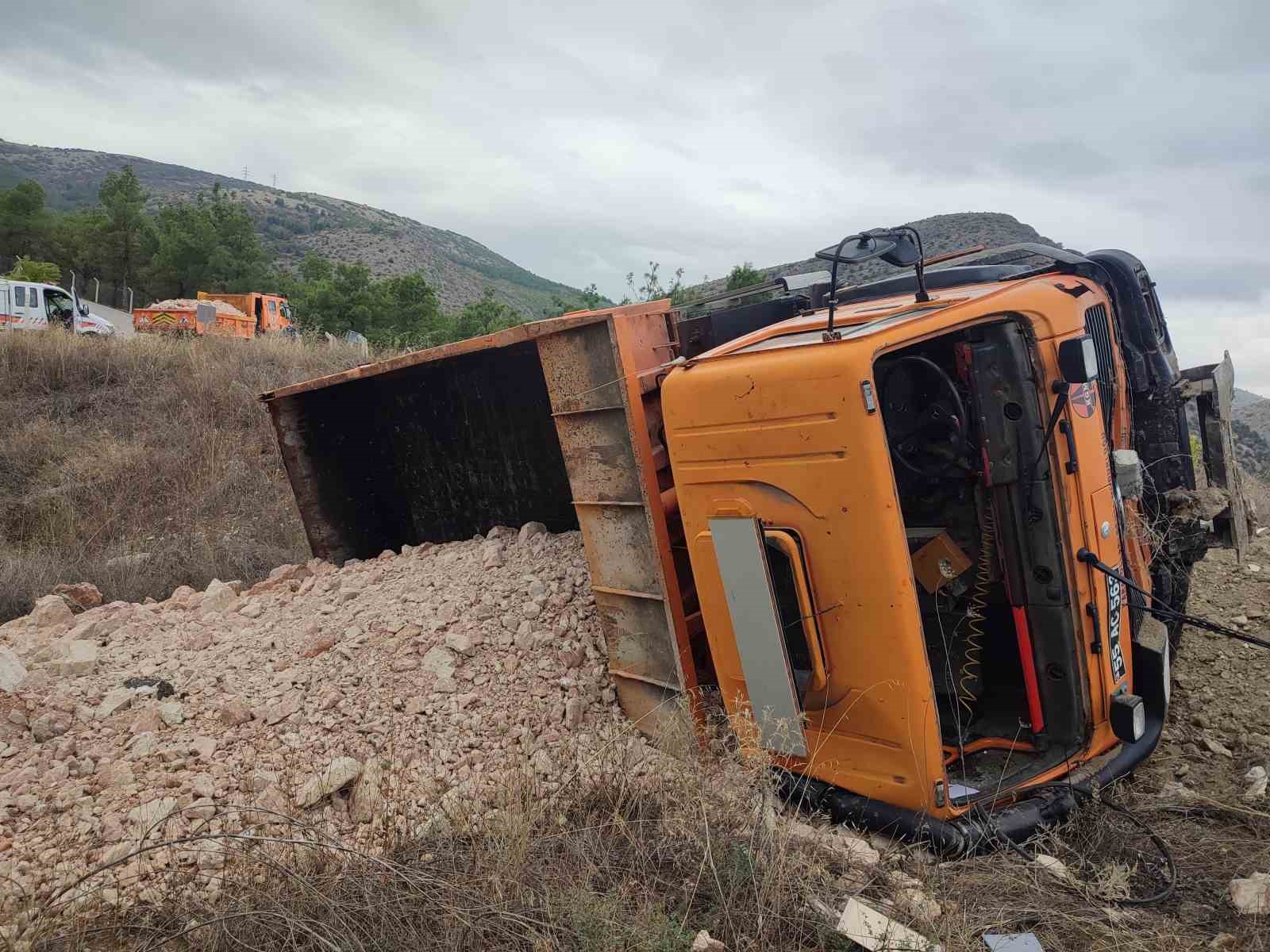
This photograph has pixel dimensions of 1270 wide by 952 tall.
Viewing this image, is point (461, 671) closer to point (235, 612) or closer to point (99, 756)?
point (99, 756)

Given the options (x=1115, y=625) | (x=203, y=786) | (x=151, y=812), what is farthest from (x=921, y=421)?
(x=151, y=812)

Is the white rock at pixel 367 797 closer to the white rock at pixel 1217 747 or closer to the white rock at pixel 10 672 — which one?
the white rock at pixel 10 672

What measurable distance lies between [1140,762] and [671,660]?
5.74ft

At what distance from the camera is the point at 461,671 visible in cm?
404

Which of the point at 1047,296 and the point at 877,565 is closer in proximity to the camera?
the point at 877,565

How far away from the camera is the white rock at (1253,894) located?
91.7 inches

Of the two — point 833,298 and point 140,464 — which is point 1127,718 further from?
point 140,464

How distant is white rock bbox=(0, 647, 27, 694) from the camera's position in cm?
416

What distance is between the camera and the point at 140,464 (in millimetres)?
9898

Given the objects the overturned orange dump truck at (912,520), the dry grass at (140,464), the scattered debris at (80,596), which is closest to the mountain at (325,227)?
the dry grass at (140,464)

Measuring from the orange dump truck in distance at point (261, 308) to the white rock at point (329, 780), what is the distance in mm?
18723

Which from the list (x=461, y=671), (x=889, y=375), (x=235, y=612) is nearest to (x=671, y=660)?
(x=461, y=671)

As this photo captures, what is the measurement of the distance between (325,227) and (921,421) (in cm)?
6027

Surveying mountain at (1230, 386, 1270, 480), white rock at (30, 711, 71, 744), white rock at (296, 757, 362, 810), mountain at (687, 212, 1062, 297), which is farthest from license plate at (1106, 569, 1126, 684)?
mountain at (687, 212, 1062, 297)
